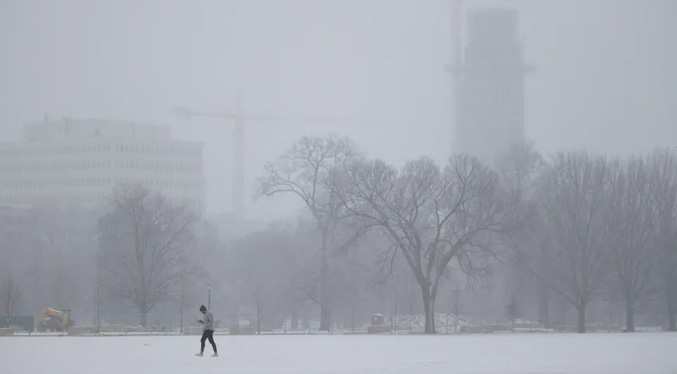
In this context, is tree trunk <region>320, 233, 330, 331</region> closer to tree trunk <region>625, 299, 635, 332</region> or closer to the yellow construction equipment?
the yellow construction equipment

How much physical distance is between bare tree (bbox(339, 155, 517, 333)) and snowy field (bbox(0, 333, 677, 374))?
2320cm

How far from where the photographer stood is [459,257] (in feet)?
247

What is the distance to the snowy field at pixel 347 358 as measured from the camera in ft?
111

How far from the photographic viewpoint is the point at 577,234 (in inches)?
3091

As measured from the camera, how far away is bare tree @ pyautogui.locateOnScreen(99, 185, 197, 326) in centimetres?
8269

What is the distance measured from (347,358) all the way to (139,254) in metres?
45.5

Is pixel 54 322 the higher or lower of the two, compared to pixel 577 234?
lower

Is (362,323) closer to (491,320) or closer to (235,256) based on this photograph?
(491,320)

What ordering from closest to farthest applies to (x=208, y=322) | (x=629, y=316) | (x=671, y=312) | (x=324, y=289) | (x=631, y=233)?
(x=208, y=322) → (x=629, y=316) → (x=671, y=312) → (x=631, y=233) → (x=324, y=289)

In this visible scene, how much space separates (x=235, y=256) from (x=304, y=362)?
9419 centimetres

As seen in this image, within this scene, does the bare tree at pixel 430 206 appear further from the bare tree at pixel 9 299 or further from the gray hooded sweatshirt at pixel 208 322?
the gray hooded sweatshirt at pixel 208 322

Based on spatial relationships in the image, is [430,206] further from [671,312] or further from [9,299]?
[9,299]

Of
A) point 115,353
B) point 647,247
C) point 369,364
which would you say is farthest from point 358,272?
point 369,364

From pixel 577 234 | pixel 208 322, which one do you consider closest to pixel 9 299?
pixel 577 234
